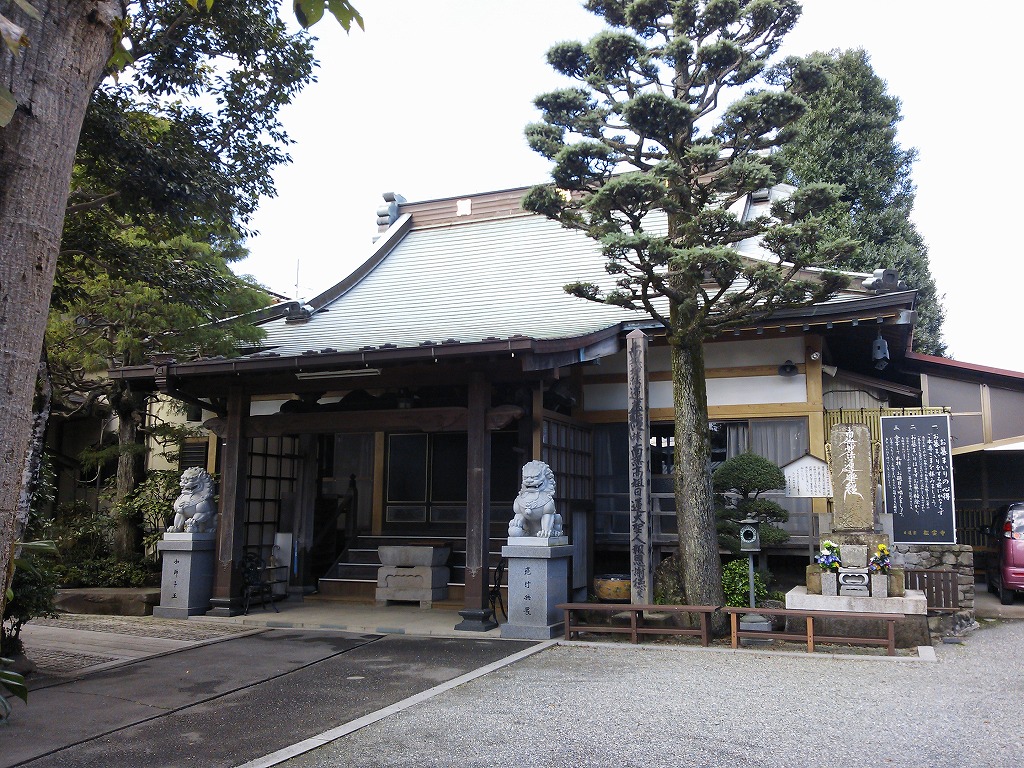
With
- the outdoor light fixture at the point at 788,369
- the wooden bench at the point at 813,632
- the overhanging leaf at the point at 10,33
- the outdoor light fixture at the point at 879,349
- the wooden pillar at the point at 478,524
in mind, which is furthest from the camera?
the outdoor light fixture at the point at 879,349

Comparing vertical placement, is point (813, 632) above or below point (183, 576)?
below

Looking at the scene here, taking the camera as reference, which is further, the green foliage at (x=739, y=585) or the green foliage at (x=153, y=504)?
the green foliage at (x=153, y=504)

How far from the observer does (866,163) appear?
20.2m

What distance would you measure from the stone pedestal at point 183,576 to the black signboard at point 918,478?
9.38 metres

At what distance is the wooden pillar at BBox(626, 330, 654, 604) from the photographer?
9.21 meters

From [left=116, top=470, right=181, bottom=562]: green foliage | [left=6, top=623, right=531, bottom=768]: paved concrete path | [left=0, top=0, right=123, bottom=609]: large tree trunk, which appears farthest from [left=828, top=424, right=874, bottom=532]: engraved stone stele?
[left=116, top=470, right=181, bottom=562]: green foliage

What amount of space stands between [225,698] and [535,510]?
4000mm

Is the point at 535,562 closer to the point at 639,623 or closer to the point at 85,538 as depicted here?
the point at 639,623

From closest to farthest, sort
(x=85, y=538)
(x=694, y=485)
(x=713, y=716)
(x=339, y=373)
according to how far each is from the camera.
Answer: (x=713, y=716)
(x=694, y=485)
(x=339, y=373)
(x=85, y=538)

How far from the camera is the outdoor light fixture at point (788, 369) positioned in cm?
1154

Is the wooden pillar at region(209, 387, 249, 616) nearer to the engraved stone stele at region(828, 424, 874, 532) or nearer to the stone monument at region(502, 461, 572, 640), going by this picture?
the stone monument at region(502, 461, 572, 640)

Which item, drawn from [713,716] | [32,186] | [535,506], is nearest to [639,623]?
[535,506]

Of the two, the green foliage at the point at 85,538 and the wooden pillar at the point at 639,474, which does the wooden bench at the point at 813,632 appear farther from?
the green foliage at the point at 85,538

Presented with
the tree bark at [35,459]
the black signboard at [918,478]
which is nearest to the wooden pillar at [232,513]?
the tree bark at [35,459]
